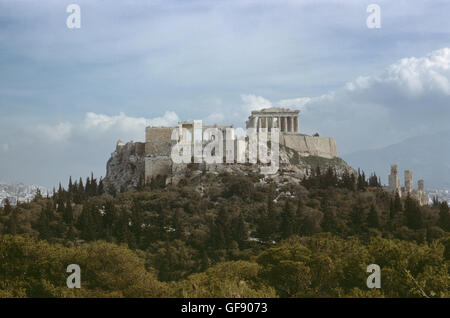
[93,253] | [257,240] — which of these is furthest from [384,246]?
[257,240]

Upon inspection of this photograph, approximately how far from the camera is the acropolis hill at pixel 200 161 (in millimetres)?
100431

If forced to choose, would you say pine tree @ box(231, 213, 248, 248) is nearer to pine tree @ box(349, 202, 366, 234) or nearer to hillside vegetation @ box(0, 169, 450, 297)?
hillside vegetation @ box(0, 169, 450, 297)

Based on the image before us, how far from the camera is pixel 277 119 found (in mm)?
121312

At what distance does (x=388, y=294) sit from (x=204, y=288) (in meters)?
11.3

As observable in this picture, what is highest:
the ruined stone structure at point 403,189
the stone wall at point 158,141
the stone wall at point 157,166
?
the stone wall at point 158,141

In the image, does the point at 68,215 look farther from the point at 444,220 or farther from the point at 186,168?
the point at 444,220

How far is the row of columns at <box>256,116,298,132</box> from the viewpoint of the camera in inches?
4722

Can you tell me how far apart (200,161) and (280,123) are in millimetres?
25128

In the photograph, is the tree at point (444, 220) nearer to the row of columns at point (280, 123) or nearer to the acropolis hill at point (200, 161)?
the acropolis hill at point (200, 161)

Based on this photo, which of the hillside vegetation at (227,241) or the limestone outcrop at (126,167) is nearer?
the hillside vegetation at (227,241)

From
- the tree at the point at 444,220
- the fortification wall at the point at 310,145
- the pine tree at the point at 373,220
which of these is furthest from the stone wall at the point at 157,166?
the tree at the point at 444,220

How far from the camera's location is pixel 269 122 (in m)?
120

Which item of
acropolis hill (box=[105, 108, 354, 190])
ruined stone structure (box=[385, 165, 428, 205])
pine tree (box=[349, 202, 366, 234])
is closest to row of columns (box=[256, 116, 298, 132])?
acropolis hill (box=[105, 108, 354, 190])
